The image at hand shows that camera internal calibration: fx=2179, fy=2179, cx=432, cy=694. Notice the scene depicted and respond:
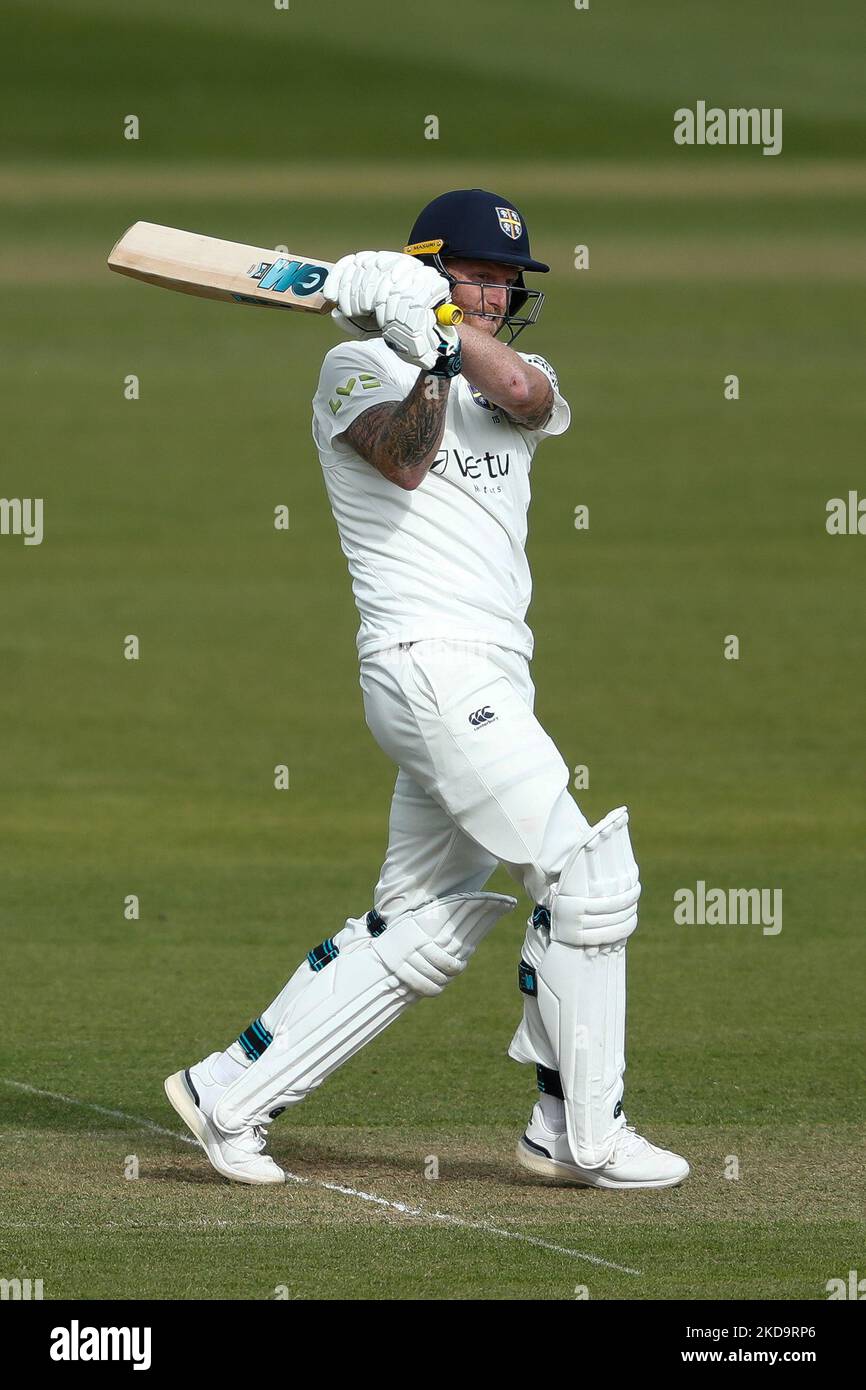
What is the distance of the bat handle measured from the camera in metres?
4.68

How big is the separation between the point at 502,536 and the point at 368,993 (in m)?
A: 1.10

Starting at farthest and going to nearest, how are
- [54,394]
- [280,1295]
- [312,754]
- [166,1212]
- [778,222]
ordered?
[778,222] < [54,394] < [312,754] < [166,1212] < [280,1295]

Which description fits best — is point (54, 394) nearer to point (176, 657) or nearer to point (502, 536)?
point (176, 657)

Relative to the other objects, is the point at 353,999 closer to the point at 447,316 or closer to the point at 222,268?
the point at 447,316

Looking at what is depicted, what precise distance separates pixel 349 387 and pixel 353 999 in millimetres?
1401

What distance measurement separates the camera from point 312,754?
11516mm

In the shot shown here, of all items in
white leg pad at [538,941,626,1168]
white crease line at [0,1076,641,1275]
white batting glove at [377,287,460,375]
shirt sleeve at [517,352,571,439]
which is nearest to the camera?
white crease line at [0,1076,641,1275]

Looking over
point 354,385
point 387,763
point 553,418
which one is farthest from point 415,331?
point 387,763

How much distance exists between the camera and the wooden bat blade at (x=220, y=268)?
491 centimetres

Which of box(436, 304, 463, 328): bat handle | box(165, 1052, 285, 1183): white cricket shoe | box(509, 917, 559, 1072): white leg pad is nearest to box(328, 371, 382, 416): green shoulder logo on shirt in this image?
box(436, 304, 463, 328): bat handle

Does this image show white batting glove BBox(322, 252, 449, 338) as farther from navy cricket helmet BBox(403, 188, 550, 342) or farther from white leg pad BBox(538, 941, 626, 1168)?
white leg pad BBox(538, 941, 626, 1168)

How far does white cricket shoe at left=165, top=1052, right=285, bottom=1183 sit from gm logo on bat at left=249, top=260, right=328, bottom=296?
5.90 feet

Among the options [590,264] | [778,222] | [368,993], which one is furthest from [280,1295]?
[778,222]

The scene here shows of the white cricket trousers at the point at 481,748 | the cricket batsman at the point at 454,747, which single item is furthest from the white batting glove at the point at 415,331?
the white cricket trousers at the point at 481,748
